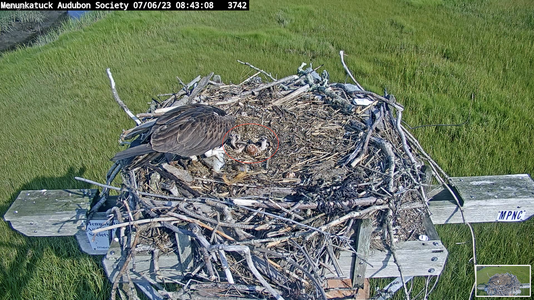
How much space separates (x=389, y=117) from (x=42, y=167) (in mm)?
5024

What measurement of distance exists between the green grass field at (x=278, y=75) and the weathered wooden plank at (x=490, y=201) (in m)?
1.05

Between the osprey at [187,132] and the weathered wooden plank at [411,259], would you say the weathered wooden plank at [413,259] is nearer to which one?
the weathered wooden plank at [411,259]

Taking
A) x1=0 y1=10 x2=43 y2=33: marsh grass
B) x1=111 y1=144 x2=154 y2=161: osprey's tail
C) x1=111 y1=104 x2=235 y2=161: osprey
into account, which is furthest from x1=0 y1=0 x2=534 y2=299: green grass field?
x1=0 y1=10 x2=43 y2=33: marsh grass

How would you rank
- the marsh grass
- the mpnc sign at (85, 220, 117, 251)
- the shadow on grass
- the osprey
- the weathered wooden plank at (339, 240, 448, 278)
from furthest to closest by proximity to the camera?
the marsh grass < the shadow on grass < the osprey < the mpnc sign at (85, 220, 117, 251) < the weathered wooden plank at (339, 240, 448, 278)

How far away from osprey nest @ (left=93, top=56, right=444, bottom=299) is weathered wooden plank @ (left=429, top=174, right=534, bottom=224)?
0.25 meters

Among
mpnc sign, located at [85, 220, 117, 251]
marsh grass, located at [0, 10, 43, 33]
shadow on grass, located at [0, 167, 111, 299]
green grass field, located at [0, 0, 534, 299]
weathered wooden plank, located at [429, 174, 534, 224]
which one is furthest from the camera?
marsh grass, located at [0, 10, 43, 33]

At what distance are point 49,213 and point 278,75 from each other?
17.1ft

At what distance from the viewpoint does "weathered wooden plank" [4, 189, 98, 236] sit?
3031 millimetres

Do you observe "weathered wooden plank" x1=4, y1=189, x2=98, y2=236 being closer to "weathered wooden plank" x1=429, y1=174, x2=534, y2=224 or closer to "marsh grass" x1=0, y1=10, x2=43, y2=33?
"weathered wooden plank" x1=429, y1=174, x2=534, y2=224

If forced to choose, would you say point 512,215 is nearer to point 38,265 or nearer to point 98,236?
point 98,236

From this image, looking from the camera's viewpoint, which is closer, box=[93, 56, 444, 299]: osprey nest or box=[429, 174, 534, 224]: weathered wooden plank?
box=[93, 56, 444, 299]: osprey nest

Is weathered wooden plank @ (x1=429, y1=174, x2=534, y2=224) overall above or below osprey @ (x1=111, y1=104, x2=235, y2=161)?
below

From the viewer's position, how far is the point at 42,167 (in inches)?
227

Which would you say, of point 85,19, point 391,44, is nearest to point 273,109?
point 391,44
